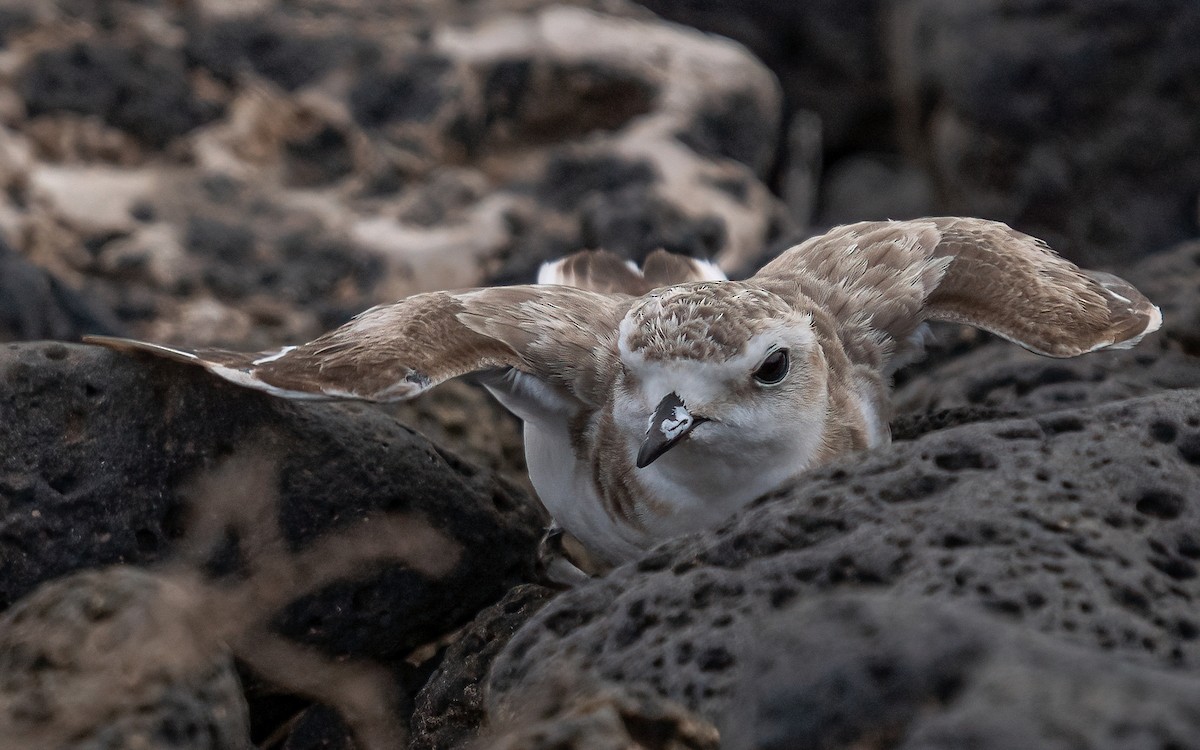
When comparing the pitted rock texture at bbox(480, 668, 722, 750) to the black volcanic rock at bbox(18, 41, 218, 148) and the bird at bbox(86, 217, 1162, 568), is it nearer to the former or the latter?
the bird at bbox(86, 217, 1162, 568)

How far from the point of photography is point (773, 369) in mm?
4664

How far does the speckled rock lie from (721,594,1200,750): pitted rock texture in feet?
30.1

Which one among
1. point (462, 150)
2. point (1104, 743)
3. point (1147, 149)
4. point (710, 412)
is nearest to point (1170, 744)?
point (1104, 743)

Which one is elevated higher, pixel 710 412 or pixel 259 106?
pixel 710 412

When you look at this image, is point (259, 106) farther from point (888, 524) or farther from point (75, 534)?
point (888, 524)

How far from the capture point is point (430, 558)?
15.9 ft

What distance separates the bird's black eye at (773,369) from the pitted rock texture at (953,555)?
34.0 inches

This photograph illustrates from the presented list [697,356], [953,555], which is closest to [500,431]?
[697,356]

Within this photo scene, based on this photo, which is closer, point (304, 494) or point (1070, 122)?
point (304, 494)

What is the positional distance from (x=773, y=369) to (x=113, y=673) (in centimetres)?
240

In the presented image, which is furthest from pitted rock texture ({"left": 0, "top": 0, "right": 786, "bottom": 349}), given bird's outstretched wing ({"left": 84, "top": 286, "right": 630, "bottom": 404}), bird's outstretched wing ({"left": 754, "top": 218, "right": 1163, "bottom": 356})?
bird's outstretched wing ({"left": 84, "top": 286, "right": 630, "bottom": 404})

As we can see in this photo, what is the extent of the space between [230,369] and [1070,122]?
28.5 ft

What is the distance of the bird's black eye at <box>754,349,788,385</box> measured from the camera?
4.62 m

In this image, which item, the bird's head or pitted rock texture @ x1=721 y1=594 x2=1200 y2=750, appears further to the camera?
the bird's head
